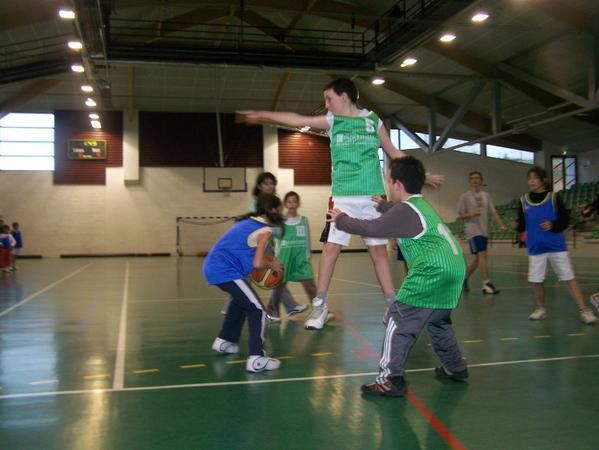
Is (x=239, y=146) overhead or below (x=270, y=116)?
overhead

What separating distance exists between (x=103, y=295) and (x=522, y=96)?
18736 millimetres

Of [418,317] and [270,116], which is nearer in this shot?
[418,317]

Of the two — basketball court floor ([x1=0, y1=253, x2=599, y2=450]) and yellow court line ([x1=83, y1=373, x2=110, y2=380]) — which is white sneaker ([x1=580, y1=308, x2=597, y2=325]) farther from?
yellow court line ([x1=83, y1=373, x2=110, y2=380])

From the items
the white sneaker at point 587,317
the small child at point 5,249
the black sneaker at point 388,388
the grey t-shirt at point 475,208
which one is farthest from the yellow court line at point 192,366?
the small child at point 5,249

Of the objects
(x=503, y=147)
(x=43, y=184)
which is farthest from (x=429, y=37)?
(x=43, y=184)

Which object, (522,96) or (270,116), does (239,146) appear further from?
(270,116)

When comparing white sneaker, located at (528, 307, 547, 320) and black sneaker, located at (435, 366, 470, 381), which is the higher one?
white sneaker, located at (528, 307, 547, 320)

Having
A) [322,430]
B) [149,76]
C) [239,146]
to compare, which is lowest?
[322,430]

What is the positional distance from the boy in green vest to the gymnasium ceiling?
11202 millimetres

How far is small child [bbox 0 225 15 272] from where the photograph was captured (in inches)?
547

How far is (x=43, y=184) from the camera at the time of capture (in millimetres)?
24984

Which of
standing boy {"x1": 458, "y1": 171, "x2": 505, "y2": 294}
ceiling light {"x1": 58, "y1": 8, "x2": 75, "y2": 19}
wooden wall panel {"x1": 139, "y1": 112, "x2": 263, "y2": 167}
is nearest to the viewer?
standing boy {"x1": 458, "y1": 171, "x2": 505, "y2": 294}

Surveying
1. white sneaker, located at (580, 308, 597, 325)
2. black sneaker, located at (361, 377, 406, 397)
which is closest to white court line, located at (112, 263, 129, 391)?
black sneaker, located at (361, 377, 406, 397)

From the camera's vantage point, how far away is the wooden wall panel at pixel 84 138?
25.0m
